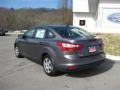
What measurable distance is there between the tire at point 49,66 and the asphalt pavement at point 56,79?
141mm

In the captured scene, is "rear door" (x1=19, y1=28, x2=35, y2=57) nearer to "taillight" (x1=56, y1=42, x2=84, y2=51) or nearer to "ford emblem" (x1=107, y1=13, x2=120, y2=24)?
"taillight" (x1=56, y1=42, x2=84, y2=51)

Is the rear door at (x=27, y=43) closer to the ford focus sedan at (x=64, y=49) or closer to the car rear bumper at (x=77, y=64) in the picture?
the ford focus sedan at (x=64, y=49)

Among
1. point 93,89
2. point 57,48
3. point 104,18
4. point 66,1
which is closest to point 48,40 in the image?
point 57,48

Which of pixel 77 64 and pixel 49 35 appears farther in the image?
pixel 49 35

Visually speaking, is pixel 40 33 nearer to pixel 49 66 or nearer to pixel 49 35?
pixel 49 35

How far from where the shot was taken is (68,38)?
6453 mm

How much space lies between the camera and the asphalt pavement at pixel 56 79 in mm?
5863

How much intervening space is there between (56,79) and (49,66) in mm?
539

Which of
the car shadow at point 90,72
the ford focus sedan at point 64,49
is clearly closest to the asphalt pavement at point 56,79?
the car shadow at point 90,72

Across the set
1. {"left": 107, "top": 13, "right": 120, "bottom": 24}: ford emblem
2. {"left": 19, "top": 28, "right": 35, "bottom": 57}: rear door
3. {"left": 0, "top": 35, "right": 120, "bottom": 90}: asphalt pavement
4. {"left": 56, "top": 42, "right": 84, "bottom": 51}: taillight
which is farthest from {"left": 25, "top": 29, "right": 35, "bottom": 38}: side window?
{"left": 107, "top": 13, "right": 120, "bottom": 24}: ford emblem

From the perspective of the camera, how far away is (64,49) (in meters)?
6.25

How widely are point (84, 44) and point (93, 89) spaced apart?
1.38 m

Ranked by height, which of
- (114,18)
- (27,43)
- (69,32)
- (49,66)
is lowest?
(49,66)

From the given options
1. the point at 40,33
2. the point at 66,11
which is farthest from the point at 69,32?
the point at 66,11
